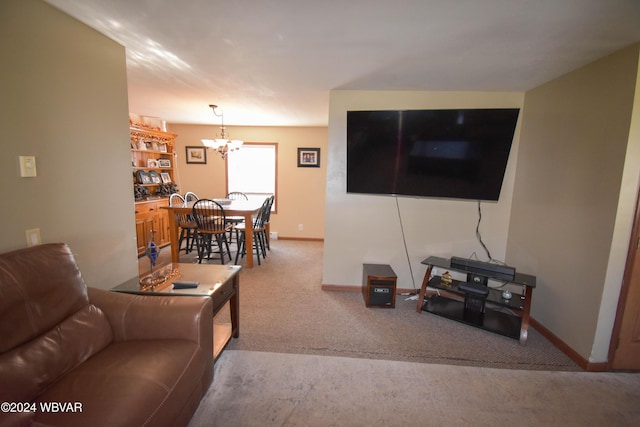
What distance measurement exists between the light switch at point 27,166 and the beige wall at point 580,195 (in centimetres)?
369

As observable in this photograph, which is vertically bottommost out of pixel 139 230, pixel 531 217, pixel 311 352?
pixel 311 352

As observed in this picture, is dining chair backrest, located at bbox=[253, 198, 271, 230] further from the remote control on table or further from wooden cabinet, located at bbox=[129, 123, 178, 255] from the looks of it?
the remote control on table

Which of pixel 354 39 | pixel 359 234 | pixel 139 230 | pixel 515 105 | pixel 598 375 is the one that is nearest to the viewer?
pixel 354 39

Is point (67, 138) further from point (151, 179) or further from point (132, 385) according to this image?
point (151, 179)

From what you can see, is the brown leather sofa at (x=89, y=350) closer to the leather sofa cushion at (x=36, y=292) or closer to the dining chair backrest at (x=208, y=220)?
the leather sofa cushion at (x=36, y=292)

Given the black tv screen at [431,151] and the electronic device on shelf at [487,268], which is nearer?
the electronic device on shelf at [487,268]

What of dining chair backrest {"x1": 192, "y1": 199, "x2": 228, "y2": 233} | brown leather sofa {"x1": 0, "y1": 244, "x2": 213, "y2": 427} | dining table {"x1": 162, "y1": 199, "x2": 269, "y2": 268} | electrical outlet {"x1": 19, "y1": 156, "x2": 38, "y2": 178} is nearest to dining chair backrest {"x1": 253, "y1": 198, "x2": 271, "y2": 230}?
dining table {"x1": 162, "y1": 199, "x2": 269, "y2": 268}

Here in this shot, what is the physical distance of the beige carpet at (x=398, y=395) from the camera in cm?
162

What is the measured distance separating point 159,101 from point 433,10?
3519mm

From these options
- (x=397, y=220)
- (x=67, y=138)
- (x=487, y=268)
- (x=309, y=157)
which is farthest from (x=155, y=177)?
(x=487, y=268)

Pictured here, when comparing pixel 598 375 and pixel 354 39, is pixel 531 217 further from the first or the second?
pixel 354 39

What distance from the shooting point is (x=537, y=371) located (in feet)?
6.80

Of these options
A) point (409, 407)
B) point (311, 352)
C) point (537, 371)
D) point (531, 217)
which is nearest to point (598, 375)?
point (537, 371)

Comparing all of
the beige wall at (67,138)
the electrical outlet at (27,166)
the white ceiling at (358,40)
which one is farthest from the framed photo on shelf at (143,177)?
the electrical outlet at (27,166)
